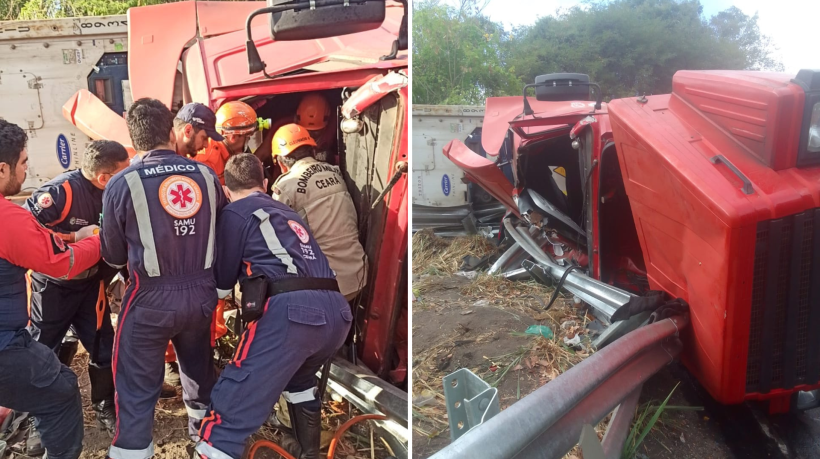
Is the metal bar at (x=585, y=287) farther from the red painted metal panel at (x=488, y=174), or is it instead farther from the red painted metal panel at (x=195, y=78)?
the red painted metal panel at (x=195, y=78)

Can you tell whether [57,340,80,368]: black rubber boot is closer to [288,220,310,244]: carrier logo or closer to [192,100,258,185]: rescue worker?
[192,100,258,185]: rescue worker

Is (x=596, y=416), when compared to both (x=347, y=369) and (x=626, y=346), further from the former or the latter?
(x=347, y=369)

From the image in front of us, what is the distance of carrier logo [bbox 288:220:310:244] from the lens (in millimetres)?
2692

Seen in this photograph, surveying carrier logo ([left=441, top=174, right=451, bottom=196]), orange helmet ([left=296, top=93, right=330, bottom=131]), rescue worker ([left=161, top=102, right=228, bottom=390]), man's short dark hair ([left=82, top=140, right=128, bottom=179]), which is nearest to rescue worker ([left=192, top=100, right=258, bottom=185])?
rescue worker ([left=161, top=102, right=228, bottom=390])

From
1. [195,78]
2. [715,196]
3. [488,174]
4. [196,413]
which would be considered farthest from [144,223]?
[488,174]

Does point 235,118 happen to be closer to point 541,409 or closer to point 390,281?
point 390,281

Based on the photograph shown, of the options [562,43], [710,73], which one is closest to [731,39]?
[710,73]

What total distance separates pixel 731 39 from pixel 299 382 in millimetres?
2678

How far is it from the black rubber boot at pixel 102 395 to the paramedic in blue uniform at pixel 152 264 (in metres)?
0.75

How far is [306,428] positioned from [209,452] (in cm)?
56

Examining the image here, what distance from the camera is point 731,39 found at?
301cm

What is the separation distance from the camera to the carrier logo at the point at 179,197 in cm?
250

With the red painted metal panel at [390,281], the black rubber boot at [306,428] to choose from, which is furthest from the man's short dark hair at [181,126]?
the black rubber boot at [306,428]

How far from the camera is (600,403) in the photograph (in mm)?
1949
